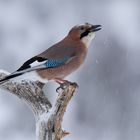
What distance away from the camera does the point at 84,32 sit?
248 inches

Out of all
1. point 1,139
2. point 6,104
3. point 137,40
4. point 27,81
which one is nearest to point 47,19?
point 137,40

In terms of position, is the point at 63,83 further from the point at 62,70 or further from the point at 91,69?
the point at 91,69

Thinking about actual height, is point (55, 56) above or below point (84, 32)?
below

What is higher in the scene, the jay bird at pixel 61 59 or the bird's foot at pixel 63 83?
the jay bird at pixel 61 59

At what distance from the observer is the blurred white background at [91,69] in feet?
35.4

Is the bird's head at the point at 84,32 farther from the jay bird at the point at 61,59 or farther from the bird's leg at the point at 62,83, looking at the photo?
the bird's leg at the point at 62,83

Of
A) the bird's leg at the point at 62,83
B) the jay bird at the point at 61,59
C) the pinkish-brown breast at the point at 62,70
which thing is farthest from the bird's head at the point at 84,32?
the bird's leg at the point at 62,83

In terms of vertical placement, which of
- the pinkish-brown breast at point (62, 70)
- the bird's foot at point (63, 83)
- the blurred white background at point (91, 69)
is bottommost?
the bird's foot at point (63, 83)

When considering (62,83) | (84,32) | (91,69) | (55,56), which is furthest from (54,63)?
(91,69)

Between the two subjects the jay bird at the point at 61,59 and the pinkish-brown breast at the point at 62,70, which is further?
the pinkish-brown breast at the point at 62,70

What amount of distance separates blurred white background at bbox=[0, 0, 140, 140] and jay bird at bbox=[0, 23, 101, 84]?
142 inches

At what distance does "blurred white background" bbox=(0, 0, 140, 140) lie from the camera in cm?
1080

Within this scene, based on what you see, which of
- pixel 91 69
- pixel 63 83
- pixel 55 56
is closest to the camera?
pixel 63 83

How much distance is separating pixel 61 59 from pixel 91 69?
5194 millimetres
